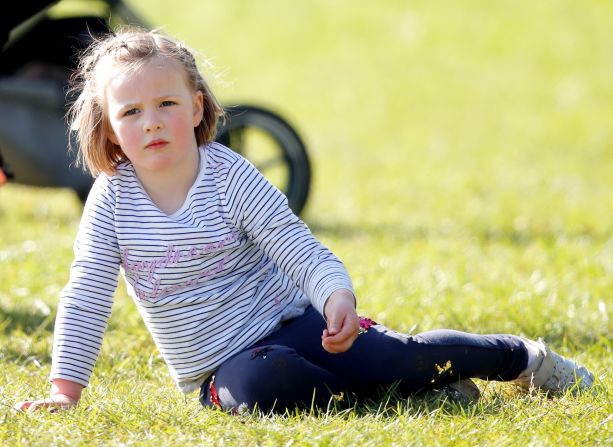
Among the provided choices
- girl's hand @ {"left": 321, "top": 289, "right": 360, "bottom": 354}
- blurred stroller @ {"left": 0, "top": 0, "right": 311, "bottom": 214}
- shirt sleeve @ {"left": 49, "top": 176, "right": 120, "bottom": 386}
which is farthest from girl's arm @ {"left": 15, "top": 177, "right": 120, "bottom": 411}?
blurred stroller @ {"left": 0, "top": 0, "right": 311, "bottom": 214}

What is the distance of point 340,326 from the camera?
2.72 meters

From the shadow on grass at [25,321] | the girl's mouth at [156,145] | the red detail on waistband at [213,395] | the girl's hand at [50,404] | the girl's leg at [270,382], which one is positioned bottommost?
the shadow on grass at [25,321]

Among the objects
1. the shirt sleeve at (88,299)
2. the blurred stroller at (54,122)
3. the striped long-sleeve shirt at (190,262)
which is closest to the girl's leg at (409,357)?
the striped long-sleeve shirt at (190,262)

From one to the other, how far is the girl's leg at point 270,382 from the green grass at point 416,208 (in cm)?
6

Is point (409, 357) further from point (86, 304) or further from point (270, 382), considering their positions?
point (86, 304)

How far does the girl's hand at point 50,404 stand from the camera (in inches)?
110

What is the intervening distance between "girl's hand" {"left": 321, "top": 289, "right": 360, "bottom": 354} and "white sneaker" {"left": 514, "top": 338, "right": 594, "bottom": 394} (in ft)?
1.88

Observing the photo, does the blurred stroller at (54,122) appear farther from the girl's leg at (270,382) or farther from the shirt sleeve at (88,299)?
the girl's leg at (270,382)

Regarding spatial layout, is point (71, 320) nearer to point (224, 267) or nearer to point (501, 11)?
point (224, 267)

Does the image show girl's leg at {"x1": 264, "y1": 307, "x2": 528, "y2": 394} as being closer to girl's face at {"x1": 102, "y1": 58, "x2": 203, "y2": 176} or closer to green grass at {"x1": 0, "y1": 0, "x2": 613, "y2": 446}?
green grass at {"x1": 0, "y1": 0, "x2": 613, "y2": 446}

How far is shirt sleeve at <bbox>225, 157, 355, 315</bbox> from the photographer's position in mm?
2893

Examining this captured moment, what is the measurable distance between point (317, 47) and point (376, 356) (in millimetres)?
9649

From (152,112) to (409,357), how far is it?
35.8 inches

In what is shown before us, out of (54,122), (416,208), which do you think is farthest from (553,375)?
(416,208)
